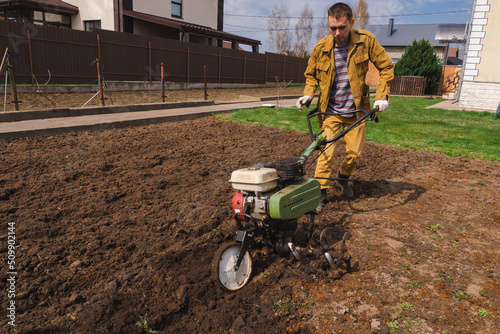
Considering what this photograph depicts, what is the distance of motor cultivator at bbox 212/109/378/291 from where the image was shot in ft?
8.77

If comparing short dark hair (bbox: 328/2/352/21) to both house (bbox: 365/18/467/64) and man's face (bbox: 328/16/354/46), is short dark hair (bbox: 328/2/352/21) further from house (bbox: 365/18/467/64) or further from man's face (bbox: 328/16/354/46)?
house (bbox: 365/18/467/64)

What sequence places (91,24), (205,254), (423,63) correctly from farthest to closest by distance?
(423,63) → (91,24) → (205,254)

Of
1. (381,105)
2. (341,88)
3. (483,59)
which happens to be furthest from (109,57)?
(483,59)

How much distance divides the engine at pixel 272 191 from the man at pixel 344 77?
1042mm

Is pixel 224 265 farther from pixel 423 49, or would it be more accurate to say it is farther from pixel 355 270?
pixel 423 49

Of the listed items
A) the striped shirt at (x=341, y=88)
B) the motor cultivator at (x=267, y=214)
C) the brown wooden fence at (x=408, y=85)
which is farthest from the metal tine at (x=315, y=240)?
the brown wooden fence at (x=408, y=85)

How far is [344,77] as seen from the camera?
13.5 feet

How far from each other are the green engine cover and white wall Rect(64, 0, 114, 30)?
21108 mm

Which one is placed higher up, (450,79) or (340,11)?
(450,79)

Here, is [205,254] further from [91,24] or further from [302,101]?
[91,24]

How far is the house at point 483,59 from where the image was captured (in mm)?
16312

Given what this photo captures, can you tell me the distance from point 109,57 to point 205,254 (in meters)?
15.9

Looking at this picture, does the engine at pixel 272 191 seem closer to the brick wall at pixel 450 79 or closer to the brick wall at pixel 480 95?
the brick wall at pixel 480 95

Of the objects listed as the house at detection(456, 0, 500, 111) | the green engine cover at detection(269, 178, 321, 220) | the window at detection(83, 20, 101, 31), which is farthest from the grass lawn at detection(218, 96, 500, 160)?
the window at detection(83, 20, 101, 31)
